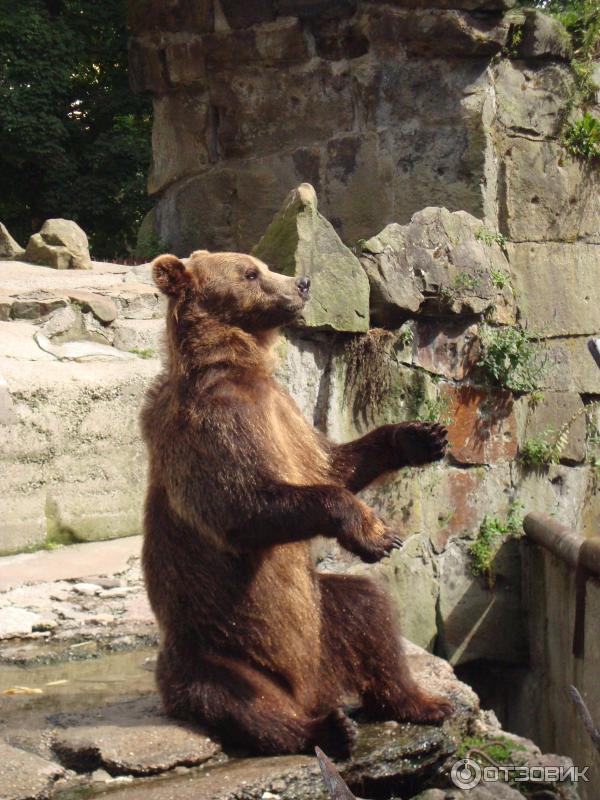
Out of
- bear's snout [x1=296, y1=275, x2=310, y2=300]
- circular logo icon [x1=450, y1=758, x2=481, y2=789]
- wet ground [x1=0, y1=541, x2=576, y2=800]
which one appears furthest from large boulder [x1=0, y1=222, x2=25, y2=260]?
circular logo icon [x1=450, y1=758, x2=481, y2=789]

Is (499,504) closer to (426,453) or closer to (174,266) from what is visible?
(426,453)

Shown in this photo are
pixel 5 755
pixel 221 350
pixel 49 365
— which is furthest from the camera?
pixel 49 365

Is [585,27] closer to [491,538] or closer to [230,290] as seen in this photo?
[491,538]

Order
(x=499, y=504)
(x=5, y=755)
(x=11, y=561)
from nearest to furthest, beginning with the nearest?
(x=5, y=755)
(x=11, y=561)
(x=499, y=504)

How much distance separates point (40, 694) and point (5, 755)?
2.65ft

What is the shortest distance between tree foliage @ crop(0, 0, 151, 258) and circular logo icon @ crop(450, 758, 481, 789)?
11.7 meters

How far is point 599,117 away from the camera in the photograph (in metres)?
7.92

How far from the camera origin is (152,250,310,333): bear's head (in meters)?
4.03

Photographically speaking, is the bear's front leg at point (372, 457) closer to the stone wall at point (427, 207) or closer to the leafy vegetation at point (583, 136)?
the stone wall at point (427, 207)

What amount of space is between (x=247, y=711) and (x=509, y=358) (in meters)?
4.07

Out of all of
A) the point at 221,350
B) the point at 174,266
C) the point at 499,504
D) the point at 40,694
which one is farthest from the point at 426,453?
the point at 499,504

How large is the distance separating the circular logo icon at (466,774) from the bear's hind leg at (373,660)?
17 cm

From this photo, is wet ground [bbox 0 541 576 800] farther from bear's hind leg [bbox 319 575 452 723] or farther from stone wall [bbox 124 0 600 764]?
stone wall [bbox 124 0 600 764]

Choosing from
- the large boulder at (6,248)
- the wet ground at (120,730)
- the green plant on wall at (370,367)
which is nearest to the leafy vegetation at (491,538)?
the green plant on wall at (370,367)
